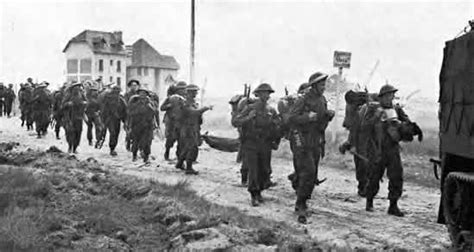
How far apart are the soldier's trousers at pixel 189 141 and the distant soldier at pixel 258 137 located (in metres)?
3.27

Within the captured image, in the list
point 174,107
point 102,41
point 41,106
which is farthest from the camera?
point 102,41

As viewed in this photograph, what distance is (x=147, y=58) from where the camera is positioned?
243ft

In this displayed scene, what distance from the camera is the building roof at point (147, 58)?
7344 centimetres

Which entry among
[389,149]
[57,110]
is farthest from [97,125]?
[389,149]

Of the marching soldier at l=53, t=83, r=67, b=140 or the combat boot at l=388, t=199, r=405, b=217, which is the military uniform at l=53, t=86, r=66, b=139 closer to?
the marching soldier at l=53, t=83, r=67, b=140

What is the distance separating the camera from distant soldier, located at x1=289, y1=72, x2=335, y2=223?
10.2 meters

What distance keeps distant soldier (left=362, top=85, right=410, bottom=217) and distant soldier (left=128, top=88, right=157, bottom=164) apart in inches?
282

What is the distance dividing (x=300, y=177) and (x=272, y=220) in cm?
77

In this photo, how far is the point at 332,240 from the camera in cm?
869

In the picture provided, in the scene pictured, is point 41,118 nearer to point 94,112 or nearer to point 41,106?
point 41,106

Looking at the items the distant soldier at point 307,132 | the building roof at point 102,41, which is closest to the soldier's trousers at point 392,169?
the distant soldier at point 307,132

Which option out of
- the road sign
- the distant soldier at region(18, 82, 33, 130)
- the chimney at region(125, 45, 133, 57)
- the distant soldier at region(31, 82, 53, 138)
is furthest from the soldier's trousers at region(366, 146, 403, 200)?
the chimney at region(125, 45, 133, 57)

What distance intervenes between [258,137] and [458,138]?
4429mm

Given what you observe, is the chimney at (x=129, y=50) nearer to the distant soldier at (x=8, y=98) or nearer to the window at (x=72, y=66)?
the window at (x=72, y=66)
